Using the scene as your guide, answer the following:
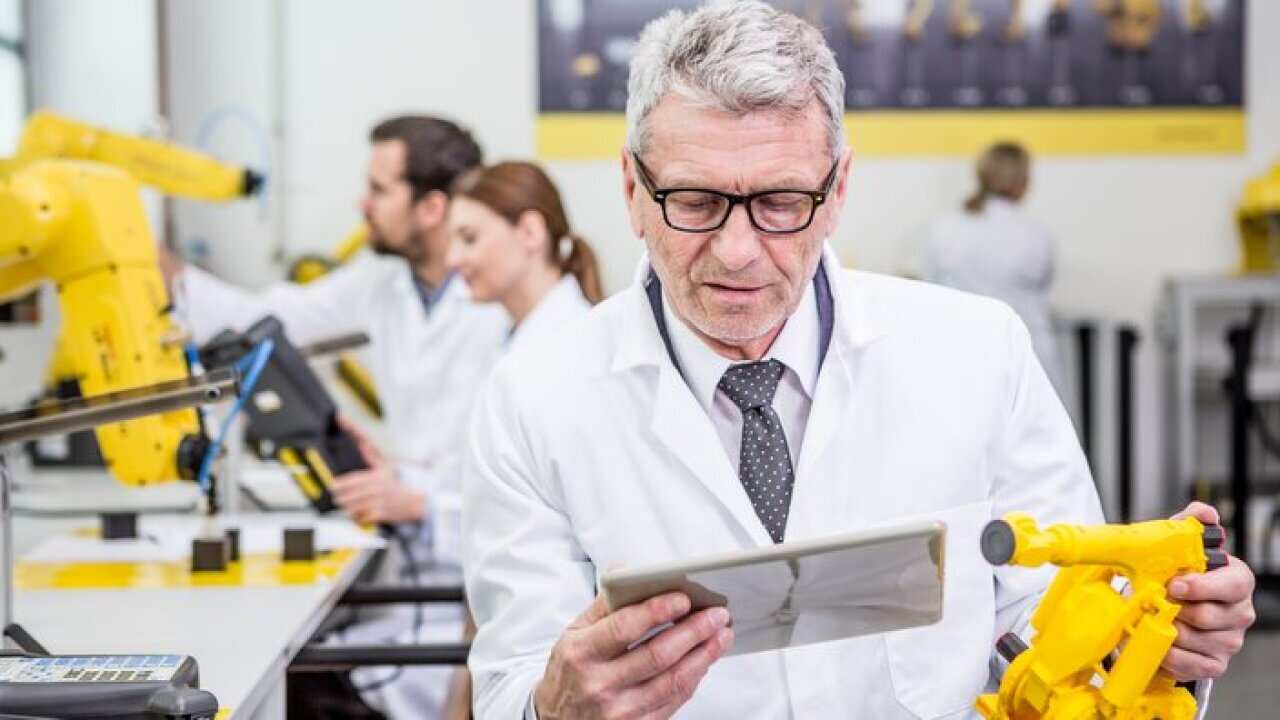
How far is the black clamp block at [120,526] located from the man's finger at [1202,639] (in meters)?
1.77

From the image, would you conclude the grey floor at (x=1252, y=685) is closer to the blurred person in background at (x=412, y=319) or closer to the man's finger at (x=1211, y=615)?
the blurred person in background at (x=412, y=319)

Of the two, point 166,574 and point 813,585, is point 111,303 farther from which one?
point 813,585

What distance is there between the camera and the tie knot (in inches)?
60.1

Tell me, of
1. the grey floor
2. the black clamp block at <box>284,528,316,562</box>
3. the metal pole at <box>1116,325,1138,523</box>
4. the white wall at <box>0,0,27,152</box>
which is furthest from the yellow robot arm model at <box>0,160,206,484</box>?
the metal pole at <box>1116,325,1138,523</box>

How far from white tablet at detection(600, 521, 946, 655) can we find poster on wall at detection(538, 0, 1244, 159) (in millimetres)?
4487

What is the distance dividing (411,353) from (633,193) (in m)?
1.98

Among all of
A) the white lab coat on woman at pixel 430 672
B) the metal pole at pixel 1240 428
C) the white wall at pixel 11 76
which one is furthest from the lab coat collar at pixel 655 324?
the metal pole at pixel 1240 428

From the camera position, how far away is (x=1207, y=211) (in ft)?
19.3

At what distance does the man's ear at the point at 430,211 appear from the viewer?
131 inches

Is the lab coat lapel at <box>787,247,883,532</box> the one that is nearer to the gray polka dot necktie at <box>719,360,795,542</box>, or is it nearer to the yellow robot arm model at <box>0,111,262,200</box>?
the gray polka dot necktie at <box>719,360,795,542</box>

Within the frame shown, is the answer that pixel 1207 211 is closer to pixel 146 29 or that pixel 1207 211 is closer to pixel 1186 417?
pixel 1186 417

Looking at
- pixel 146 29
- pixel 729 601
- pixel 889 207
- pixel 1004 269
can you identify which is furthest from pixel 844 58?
pixel 729 601

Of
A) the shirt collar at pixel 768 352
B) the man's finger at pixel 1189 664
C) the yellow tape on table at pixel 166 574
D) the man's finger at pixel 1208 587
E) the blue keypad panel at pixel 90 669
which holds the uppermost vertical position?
the shirt collar at pixel 768 352

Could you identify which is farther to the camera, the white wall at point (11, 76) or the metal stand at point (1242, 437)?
the metal stand at point (1242, 437)
